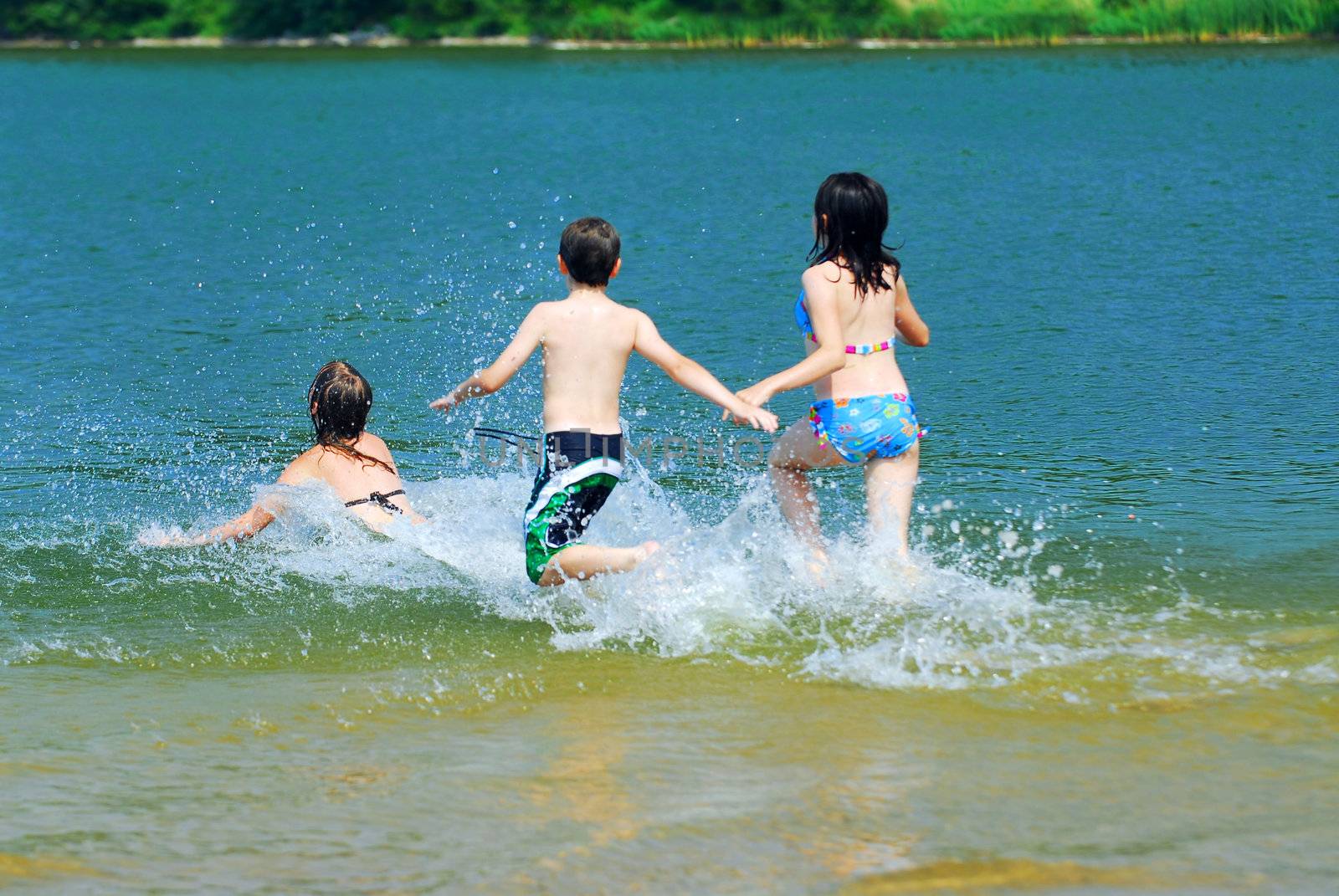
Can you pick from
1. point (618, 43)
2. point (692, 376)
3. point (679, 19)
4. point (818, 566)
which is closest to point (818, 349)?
point (692, 376)

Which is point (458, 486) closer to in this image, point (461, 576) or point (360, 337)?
point (461, 576)

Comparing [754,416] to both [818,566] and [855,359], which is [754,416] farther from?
[818,566]

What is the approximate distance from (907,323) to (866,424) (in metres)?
0.46

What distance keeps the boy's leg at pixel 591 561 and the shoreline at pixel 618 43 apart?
114 feet

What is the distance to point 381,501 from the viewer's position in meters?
6.91

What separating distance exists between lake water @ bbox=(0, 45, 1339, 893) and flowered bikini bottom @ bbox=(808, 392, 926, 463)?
0.51m

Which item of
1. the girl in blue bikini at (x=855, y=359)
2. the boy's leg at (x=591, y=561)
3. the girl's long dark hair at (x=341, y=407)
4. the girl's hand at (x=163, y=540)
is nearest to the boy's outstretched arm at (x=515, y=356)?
the boy's leg at (x=591, y=561)

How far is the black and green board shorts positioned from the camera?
5652 mm

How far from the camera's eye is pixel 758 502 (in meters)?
6.50

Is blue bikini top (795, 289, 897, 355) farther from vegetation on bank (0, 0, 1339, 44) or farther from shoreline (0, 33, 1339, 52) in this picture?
vegetation on bank (0, 0, 1339, 44)

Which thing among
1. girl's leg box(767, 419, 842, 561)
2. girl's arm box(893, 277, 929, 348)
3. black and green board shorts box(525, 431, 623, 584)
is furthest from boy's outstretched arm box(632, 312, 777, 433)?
girl's arm box(893, 277, 929, 348)

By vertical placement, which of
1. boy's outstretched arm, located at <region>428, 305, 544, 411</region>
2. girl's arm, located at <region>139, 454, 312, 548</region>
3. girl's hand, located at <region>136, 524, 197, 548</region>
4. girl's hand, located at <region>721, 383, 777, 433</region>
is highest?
boy's outstretched arm, located at <region>428, 305, 544, 411</region>

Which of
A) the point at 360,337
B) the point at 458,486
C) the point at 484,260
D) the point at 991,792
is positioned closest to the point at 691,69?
the point at 484,260

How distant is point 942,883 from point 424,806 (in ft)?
4.71
